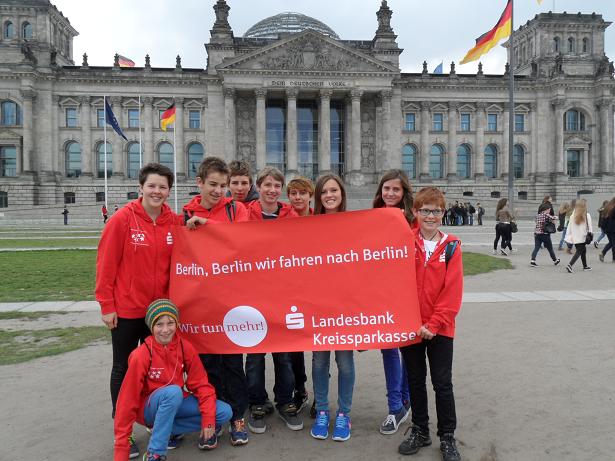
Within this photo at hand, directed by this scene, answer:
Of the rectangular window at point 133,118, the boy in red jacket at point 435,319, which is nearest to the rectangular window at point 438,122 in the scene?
Answer: the rectangular window at point 133,118

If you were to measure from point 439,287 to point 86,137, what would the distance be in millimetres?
63544

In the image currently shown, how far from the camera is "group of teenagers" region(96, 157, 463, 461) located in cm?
439

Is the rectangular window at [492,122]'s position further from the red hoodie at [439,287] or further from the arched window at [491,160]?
the red hoodie at [439,287]

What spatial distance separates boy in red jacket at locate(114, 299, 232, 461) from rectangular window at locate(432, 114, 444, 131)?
6516 cm

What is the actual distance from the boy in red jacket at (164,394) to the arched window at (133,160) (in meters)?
60.2

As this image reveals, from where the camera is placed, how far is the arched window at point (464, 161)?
2608 inches

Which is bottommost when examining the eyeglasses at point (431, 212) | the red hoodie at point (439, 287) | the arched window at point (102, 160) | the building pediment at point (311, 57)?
the red hoodie at point (439, 287)

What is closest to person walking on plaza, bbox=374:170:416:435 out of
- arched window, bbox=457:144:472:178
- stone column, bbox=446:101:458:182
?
stone column, bbox=446:101:458:182

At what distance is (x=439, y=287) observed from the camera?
14.8 ft

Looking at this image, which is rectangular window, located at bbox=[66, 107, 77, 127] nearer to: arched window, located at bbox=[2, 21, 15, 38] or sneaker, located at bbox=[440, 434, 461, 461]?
arched window, located at bbox=[2, 21, 15, 38]

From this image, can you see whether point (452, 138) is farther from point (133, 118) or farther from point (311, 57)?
point (133, 118)

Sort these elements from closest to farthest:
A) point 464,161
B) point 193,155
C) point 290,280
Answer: point 290,280 → point 193,155 → point 464,161

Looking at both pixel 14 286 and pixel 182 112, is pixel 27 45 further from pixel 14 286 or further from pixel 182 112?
pixel 14 286

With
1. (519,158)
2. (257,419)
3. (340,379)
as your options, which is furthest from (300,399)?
(519,158)
